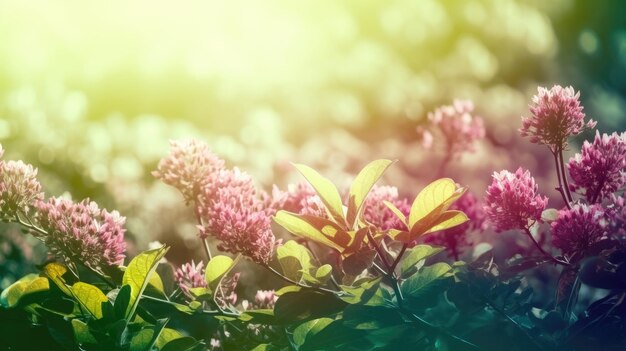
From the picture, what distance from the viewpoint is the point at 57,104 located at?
2.77 metres

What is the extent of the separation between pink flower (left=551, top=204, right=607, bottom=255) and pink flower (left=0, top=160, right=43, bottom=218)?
0.49 m

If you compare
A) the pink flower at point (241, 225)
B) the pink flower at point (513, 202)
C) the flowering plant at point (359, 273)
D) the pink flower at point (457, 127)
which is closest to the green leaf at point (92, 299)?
the flowering plant at point (359, 273)

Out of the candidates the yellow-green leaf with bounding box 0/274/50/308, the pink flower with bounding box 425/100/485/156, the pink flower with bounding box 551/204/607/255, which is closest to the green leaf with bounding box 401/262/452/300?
the pink flower with bounding box 551/204/607/255

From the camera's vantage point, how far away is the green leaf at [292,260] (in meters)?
0.60

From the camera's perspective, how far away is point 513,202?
617 mm

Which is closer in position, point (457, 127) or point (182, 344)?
point (182, 344)

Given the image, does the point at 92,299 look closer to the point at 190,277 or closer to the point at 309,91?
the point at 190,277

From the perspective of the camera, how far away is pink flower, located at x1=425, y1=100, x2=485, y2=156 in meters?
1.01

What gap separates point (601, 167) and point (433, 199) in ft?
0.58

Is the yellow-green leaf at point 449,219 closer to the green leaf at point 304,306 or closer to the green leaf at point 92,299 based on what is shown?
the green leaf at point 304,306

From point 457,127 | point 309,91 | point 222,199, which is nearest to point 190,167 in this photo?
point 222,199

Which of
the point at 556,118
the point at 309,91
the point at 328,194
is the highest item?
the point at 309,91

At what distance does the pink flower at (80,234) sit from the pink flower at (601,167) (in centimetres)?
43

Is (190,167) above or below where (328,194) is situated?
above
